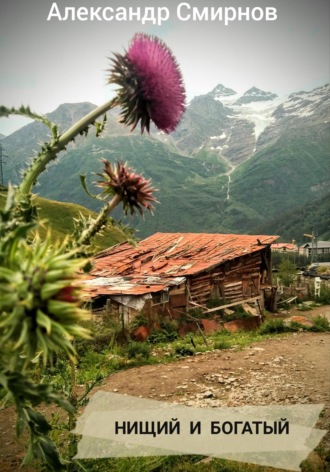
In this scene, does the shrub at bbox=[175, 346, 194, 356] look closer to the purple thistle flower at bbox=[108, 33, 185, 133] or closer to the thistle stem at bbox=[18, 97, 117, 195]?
the purple thistle flower at bbox=[108, 33, 185, 133]

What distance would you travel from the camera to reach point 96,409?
34.4ft

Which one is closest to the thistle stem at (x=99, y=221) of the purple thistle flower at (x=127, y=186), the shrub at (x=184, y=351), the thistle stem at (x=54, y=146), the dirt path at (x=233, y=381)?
the purple thistle flower at (x=127, y=186)

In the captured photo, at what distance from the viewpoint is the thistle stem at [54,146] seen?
9.20 ft

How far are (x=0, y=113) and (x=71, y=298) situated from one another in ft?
5.65

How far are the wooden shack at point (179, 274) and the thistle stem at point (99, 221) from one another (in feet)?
60.0

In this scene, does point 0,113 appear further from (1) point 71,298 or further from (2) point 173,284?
(2) point 173,284

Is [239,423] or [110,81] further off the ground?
[110,81]

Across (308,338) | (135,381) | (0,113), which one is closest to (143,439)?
(135,381)

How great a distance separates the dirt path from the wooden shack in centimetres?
670

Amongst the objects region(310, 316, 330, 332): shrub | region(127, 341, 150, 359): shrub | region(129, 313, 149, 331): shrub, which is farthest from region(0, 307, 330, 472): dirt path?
region(129, 313, 149, 331): shrub

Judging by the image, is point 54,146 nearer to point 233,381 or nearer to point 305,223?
point 233,381

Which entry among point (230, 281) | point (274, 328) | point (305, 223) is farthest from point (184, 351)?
point (305, 223)

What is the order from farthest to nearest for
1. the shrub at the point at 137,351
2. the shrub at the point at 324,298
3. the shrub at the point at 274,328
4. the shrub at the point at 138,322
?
the shrub at the point at 324,298 → the shrub at the point at 274,328 → the shrub at the point at 138,322 → the shrub at the point at 137,351

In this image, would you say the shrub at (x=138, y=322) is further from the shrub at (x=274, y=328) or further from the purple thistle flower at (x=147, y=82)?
the purple thistle flower at (x=147, y=82)
